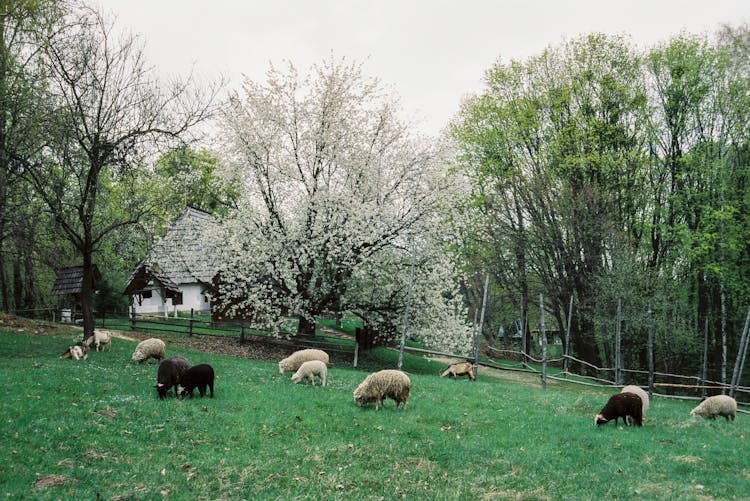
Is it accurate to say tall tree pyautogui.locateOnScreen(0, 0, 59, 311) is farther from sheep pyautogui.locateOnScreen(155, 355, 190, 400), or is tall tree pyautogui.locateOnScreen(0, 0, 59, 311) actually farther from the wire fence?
the wire fence

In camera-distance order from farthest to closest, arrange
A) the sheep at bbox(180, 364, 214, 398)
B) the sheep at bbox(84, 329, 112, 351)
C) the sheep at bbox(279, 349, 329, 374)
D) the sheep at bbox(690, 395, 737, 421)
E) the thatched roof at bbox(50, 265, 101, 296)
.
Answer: the thatched roof at bbox(50, 265, 101, 296), the sheep at bbox(84, 329, 112, 351), the sheep at bbox(279, 349, 329, 374), the sheep at bbox(690, 395, 737, 421), the sheep at bbox(180, 364, 214, 398)

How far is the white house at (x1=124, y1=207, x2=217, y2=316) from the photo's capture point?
3491 cm

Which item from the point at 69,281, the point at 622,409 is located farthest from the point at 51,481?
the point at 69,281

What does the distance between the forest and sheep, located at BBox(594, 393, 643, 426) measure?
684 cm

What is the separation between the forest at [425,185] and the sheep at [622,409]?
22.5ft

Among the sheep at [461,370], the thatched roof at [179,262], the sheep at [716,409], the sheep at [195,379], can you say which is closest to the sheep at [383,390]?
the sheep at [195,379]

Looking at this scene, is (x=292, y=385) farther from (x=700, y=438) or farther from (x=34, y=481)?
(x=700, y=438)

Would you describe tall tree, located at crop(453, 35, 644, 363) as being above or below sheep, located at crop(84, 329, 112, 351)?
above

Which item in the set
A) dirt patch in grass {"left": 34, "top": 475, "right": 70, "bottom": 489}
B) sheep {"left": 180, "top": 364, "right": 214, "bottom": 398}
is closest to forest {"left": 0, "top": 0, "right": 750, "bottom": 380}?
sheep {"left": 180, "top": 364, "right": 214, "bottom": 398}

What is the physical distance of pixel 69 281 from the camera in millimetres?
34875

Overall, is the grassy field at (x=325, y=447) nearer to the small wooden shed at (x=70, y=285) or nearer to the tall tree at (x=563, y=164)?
the tall tree at (x=563, y=164)

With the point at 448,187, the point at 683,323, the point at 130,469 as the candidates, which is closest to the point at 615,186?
the point at 683,323

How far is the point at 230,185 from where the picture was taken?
26.9 m

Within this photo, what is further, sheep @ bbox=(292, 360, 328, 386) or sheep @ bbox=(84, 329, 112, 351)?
sheep @ bbox=(84, 329, 112, 351)
